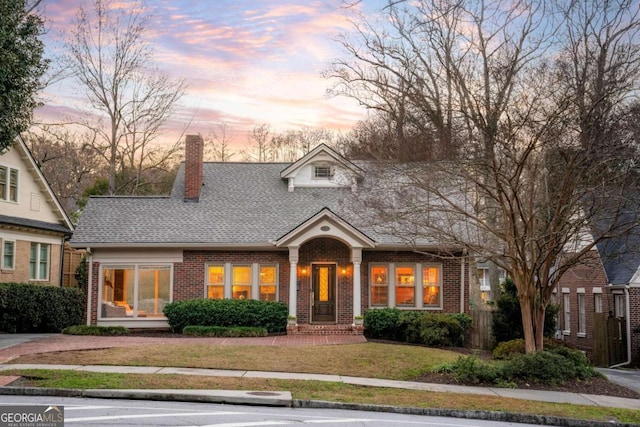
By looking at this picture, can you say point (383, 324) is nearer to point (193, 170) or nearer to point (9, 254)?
point (193, 170)

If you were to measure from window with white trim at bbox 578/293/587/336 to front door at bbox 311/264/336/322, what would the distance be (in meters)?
12.3

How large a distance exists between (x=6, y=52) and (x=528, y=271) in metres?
16.2

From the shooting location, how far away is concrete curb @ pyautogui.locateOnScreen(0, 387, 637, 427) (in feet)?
40.9

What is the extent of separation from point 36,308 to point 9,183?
17.4 feet

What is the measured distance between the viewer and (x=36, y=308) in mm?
27188

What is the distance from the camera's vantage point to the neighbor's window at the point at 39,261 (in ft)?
98.2

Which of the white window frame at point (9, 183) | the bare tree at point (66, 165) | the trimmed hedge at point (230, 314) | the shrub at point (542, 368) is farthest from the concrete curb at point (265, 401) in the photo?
the bare tree at point (66, 165)

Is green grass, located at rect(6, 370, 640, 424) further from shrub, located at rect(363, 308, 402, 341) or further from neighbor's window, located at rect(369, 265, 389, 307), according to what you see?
neighbor's window, located at rect(369, 265, 389, 307)

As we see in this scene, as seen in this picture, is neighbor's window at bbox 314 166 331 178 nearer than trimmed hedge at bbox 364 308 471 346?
No

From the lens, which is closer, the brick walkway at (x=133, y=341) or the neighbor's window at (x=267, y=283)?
the brick walkway at (x=133, y=341)

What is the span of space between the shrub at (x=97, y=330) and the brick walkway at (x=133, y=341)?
1.94ft

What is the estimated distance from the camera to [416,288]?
27.1m

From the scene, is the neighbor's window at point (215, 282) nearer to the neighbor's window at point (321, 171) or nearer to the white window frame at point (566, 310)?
the neighbor's window at point (321, 171)

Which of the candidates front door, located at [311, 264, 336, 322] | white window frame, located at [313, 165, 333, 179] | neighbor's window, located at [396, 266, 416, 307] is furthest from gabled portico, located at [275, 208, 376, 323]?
white window frame, located at [313, 165, 333, 179]
